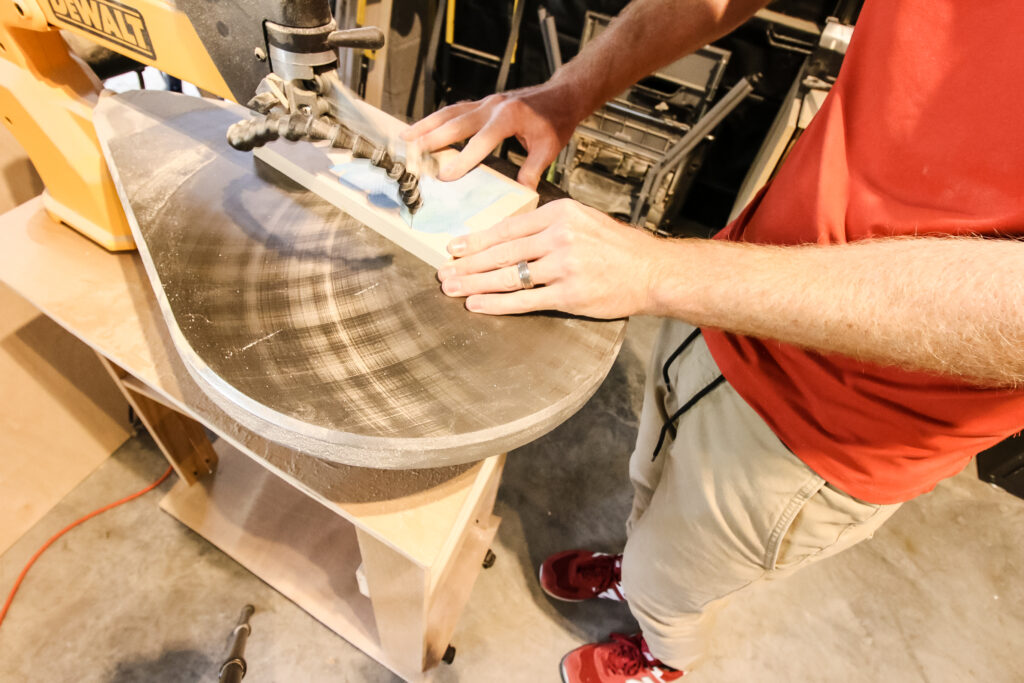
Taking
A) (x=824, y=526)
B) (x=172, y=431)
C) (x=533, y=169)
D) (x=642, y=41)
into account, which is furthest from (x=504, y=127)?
(x=172, y=431)

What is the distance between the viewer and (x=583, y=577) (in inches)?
64.6

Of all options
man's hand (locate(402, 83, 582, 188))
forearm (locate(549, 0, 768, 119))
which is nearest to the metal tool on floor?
man's hand (locate(402, 83, 582, 188))

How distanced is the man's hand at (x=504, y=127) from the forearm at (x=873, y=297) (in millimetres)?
386

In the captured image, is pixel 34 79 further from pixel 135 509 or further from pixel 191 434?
pixel 135 509

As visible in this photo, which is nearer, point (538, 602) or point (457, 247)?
point (457, 247)

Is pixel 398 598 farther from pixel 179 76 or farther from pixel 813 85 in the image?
pixel 813 85

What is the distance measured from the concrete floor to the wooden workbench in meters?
0.10

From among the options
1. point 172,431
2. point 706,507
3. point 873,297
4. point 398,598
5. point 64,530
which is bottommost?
point 64,530

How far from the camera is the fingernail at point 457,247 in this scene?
84 centimetres

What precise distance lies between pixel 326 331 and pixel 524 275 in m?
0.29

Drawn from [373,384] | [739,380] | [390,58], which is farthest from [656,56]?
[390,58]

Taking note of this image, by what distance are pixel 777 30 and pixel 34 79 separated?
2.38 meters

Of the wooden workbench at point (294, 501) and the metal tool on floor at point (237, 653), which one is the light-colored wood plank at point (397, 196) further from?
the metal tool on floor at point (237, 653)

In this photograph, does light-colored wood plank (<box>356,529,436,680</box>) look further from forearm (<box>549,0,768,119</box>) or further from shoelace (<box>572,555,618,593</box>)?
forearm (<box>549,0,768,119</box>)
